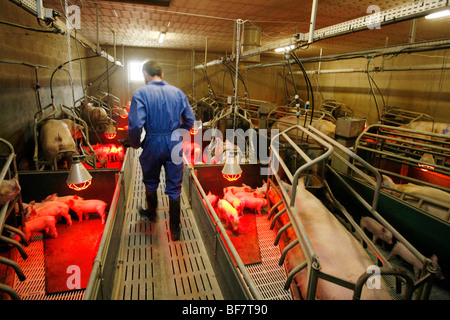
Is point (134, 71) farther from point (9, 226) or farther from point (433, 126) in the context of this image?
point (433, 126)

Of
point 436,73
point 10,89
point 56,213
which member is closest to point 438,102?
point 436,73

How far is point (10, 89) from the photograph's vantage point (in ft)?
14.6

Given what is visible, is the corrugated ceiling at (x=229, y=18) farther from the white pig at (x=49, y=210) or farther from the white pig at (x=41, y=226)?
the white pig at (x=41, y=226)

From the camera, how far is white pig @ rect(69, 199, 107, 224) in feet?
10.8

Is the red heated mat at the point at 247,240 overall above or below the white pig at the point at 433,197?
below

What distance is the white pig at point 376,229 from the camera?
9.71ft

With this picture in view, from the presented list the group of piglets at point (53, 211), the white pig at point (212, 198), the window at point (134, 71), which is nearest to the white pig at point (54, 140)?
the group of piglets at point (53, 211)

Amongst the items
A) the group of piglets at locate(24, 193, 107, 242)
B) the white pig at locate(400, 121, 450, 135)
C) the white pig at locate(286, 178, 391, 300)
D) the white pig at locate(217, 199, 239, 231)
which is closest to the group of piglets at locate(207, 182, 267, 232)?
the white pig at locate(217, 199, 239, 231)

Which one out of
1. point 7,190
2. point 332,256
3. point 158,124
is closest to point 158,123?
point 158,124

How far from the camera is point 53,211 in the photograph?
3072mm

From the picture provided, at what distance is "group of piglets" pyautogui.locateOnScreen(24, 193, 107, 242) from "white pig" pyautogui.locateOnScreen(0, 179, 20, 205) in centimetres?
64

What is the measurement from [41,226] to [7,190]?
0.77 m

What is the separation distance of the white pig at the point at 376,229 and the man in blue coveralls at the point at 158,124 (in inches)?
88.4
